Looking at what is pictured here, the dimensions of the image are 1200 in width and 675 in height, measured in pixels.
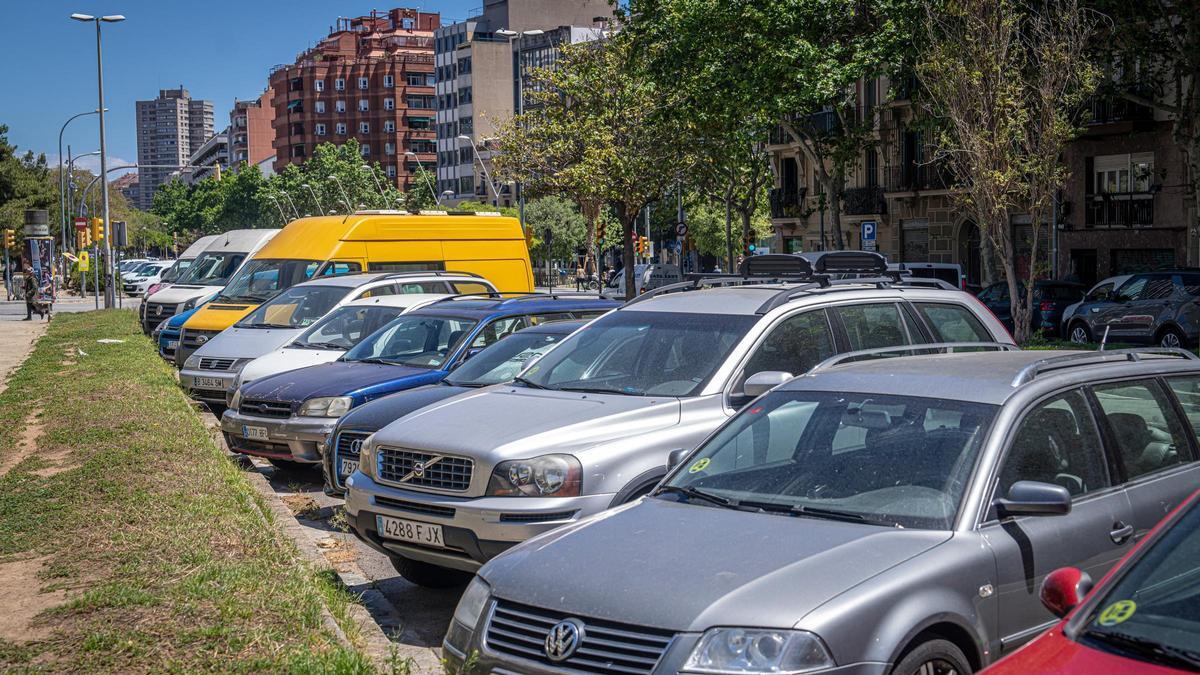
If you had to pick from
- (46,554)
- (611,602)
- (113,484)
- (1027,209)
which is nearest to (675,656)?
(611,602)

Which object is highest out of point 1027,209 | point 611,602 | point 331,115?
point 331,115

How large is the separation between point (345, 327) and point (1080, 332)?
1965cm

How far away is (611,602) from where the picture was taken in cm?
423

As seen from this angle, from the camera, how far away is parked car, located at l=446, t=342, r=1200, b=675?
13.4 ft

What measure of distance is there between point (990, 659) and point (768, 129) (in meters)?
35.9

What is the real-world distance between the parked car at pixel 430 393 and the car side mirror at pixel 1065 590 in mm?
5791

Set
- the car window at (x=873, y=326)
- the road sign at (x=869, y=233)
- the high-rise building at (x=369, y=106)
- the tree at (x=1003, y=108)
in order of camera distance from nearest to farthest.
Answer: the car window at (x=873, y=326) < the tree at (x=1003, y=108) < the road sign at (x=869, y=233) < the high-rise building at (x=369, y=106)

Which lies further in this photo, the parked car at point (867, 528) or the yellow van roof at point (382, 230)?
the yellow van roof at point (382, 230)

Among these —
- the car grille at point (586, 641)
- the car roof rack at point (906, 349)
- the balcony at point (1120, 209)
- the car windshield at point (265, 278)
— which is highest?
the balcony at point (1120, 209)

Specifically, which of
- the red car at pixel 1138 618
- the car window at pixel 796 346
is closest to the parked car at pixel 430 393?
the car window at pixel 796 346

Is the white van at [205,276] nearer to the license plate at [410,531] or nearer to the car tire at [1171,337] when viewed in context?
the car tire at [1171,337]

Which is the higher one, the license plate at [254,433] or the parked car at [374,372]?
the parked car at [374,372]

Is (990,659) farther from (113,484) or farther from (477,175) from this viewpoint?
(477,175)

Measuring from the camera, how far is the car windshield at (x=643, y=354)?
7535 millimetres
